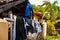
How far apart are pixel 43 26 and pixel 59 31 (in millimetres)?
7149

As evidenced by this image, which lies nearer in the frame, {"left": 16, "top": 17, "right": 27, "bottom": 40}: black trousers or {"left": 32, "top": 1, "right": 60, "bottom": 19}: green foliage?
{"left": 16, "top": 17, "right": 27, "bottom": 40}: black trousers

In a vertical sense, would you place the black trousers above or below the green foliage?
below

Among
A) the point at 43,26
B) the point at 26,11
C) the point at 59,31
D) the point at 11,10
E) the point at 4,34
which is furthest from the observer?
the point at 59,31

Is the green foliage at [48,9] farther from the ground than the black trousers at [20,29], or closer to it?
farther from the ground

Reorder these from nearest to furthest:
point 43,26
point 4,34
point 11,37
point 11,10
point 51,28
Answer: point 4,34 → point 11,37 → point 11,10 → point 43,26 → point 51,28

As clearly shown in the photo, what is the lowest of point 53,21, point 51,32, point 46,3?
point 51,32

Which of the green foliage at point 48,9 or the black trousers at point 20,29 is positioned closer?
the black trousers at point 20,29

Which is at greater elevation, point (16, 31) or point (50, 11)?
point (50, 11)

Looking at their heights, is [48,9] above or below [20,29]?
above

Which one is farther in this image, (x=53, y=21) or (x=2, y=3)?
(x=53, y=21)

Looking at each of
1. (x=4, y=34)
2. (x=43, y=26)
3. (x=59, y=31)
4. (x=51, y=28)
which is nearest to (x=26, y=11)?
(x=4, y=34)

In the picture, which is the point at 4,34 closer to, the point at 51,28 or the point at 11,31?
the point at 11,31

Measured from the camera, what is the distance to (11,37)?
5195 mm

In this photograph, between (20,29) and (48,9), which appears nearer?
(20,29)
